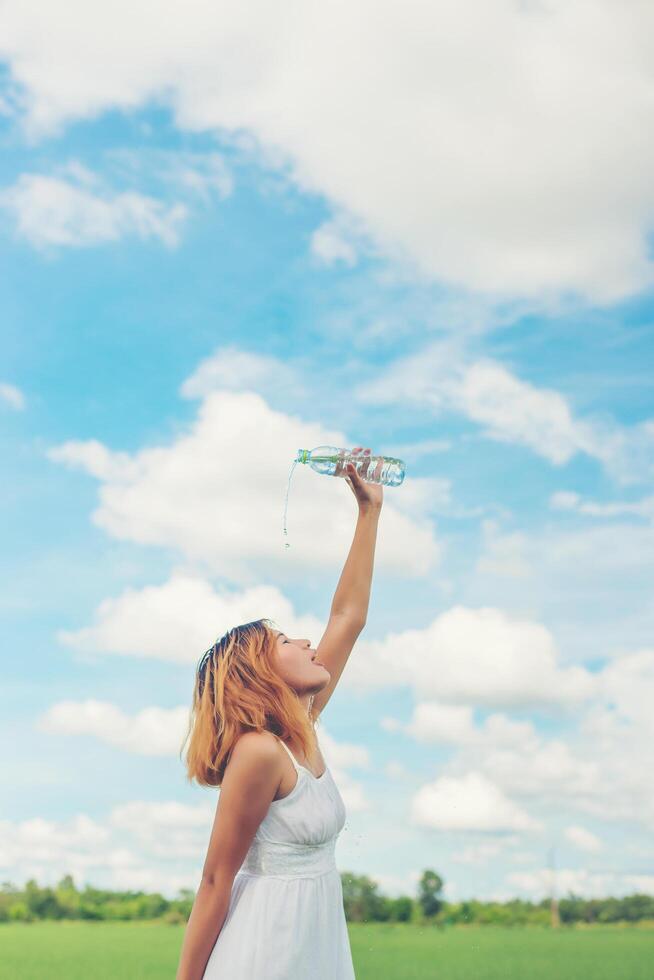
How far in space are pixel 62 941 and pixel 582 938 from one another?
13.8m

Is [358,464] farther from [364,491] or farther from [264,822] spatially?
[264,822]

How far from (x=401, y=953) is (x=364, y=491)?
2146cm

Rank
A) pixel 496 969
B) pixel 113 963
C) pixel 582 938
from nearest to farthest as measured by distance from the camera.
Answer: pixel 113 963 < pixel 496 969 < pixel 582 938

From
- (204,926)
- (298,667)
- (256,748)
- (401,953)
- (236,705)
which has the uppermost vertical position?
(298,667)

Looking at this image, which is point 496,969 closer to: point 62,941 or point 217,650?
point 62,941

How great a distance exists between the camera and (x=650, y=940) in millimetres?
27297

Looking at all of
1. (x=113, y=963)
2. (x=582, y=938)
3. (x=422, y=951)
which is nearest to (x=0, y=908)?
(x=113, y=963)

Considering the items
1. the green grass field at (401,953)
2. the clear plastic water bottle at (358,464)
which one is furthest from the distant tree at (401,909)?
the clear plastic water bottle at (358,464)

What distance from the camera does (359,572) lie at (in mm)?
3922

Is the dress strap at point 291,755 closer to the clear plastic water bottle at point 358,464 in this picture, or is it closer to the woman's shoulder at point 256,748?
the woman's shoulder at point 256,748

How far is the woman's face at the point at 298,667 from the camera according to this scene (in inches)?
127

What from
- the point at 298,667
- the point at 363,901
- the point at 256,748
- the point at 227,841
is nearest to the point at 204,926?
the point at 227,841

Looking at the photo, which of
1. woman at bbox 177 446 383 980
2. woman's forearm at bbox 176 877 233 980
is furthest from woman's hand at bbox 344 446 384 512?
woman's forearm at bbox 176 877 233 980

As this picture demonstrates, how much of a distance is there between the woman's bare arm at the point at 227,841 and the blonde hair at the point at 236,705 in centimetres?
10
